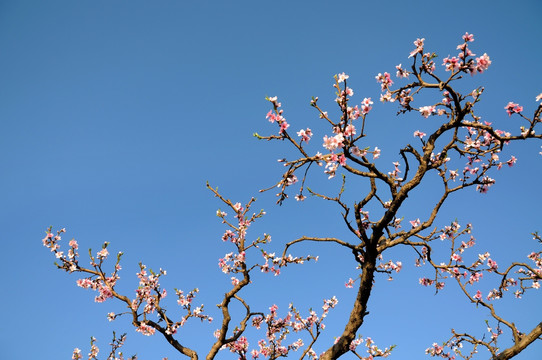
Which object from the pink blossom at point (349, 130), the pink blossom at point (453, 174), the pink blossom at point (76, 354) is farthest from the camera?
the pink blossom at point (76, 354)

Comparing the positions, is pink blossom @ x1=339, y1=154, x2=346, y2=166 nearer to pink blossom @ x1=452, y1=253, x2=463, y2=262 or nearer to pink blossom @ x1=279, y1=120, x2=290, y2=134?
pink blossom @ x1=279, y1=120, x2=290, y2=134

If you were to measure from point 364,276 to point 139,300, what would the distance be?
251 inches

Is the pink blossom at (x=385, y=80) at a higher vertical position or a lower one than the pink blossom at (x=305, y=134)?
higher

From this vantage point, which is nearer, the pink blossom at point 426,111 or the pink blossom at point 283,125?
the pink blossom at point 283,125

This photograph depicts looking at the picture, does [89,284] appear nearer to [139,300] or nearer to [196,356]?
[139,300]

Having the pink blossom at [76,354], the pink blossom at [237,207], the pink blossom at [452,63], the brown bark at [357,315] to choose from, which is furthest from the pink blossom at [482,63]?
the pink blossom at [76,354]

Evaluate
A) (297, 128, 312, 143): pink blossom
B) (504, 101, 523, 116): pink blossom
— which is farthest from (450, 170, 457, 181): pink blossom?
(297, 128, 312, 143): pink blossom

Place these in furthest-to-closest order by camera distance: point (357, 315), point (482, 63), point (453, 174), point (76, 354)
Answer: point (76, 354) → point (453, 174) → point (357, 315) → point (482, 63)

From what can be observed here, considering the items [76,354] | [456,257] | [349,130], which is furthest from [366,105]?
[76,354]

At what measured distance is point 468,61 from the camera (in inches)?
245

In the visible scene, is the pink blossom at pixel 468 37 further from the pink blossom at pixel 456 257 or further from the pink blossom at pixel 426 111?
the pink blossom at pixel 456 257

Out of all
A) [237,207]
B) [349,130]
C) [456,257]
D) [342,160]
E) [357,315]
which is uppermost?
[237,207]

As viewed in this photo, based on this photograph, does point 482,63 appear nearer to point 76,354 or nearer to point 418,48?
point 418,48

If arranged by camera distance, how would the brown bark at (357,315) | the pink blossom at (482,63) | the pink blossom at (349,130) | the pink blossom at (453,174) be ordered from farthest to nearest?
the pink blossom at (453,174), the brown bark at (357,315), the pink blossom at (482,63), the pink blossom at (349,130)
